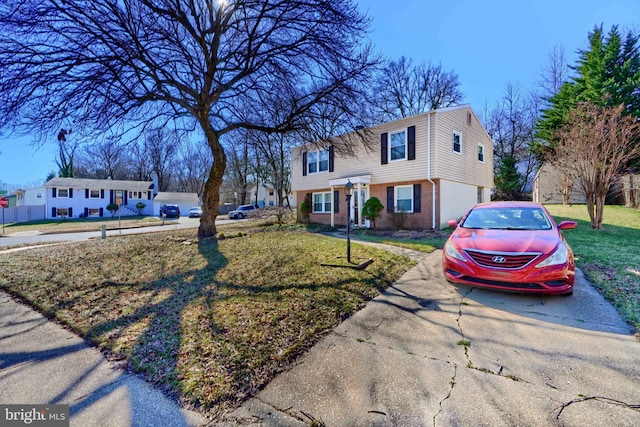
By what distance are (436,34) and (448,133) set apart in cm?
416

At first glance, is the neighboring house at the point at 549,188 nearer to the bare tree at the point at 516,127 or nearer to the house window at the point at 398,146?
the bare tree at the point at 516,127

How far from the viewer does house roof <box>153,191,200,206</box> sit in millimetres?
39844

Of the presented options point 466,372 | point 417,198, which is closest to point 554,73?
point 417,198

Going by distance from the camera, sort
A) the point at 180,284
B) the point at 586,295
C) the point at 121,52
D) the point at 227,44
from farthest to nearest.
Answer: the point at 227,44, the point at 121,52, the point at 180,284, the point at 586,295

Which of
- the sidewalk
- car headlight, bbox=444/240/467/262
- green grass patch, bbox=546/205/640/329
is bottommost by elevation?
the sidewalk

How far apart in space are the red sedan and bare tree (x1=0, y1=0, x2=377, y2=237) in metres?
5.52

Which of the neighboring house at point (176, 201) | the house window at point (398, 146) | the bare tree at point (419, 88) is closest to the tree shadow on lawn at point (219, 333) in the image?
the house window at point (398, 146)

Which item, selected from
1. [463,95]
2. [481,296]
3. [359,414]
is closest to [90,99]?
[359,414]

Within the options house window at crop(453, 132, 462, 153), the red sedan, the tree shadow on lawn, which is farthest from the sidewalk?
house window at crop(453, 132, 462, 153)

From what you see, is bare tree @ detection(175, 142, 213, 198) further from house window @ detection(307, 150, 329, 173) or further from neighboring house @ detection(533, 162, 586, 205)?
neighboring house @ detection(533, 162, 586, 205)

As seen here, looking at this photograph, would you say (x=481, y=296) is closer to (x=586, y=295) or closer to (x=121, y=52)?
(x=586, y=295)

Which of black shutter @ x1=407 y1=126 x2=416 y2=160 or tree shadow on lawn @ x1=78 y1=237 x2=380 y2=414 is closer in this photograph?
tree shadow on lawn @ x1=78 y1=237 x2=380 y2=414

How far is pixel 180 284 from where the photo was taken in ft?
16.7

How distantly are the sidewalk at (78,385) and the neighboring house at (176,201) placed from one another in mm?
40994
